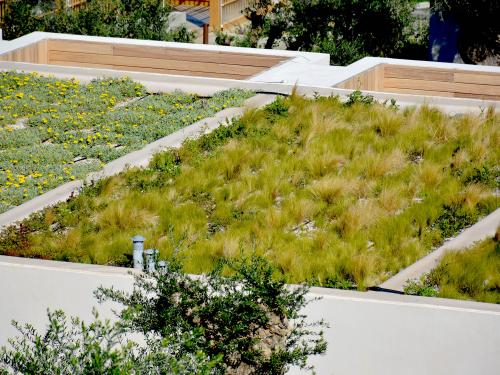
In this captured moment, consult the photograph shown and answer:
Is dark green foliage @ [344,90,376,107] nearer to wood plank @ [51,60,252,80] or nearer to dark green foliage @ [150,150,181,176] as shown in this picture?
dark green foliage @ [150,150,181,176]

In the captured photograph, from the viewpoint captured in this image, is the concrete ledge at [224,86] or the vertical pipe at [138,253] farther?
the concrete ledge at [224,86]

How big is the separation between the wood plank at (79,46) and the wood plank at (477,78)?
599 cm

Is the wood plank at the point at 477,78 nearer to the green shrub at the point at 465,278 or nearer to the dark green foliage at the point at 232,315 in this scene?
the green shrub at the point at 465,278

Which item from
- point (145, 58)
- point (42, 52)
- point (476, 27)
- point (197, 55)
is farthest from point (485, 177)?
point (476, 27)

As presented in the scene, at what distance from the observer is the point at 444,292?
34.5ft

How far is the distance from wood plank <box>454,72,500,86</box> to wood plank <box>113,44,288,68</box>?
287cm

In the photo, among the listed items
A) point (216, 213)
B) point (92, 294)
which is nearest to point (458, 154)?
point (216, 213)

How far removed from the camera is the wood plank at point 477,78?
1683cm

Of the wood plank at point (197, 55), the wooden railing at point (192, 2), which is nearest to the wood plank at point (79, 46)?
the wood plank at point (197, 55)

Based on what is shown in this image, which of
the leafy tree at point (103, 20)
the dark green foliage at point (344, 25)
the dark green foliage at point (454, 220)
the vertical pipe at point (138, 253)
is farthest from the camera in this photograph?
the dark green foliage at point (344, 25)

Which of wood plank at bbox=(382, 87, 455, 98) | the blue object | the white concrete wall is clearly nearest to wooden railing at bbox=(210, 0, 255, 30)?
the blue object

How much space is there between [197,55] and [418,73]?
373 cm

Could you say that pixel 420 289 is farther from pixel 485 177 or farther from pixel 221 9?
pixel 221 9

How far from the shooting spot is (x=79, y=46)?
19.8 metres
